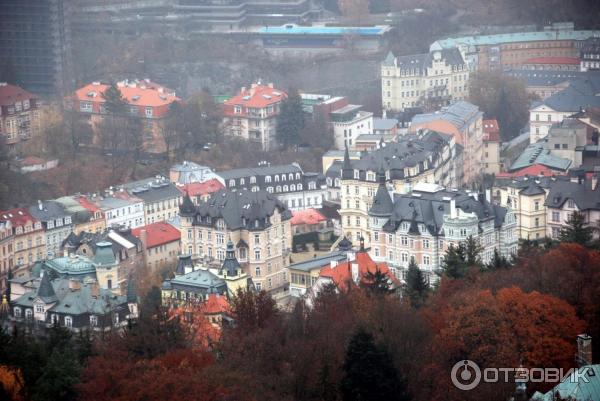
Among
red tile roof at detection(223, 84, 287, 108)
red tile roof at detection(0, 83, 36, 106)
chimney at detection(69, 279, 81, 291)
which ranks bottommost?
chimney at detection(69, 279, 81, 291)

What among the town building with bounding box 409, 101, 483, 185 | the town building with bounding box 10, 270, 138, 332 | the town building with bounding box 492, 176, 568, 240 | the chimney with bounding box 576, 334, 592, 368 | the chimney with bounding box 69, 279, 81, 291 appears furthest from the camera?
the town building with bounding box 409, 101, 483, 185

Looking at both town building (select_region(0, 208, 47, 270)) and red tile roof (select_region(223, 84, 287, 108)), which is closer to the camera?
town building (select_region(0, 208, 47, 270))

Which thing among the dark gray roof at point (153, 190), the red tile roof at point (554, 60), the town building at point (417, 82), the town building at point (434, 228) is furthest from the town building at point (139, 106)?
the town building at point (434, 228)

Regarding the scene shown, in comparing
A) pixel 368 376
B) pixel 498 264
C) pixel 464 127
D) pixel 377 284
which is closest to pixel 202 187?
pixel 464 127

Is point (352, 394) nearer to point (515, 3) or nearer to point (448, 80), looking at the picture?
point (448, 80)

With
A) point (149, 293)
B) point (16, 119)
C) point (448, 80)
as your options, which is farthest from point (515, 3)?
point (149, 293)

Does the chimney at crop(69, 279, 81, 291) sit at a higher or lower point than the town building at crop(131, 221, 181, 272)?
higher

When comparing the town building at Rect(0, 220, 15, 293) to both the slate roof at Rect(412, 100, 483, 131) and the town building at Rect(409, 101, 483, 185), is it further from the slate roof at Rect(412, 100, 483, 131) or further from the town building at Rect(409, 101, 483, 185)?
the slate roof at Rect(412, 100, 483, 131)

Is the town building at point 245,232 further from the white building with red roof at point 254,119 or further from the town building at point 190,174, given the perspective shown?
the white building with red roof at point 254,119

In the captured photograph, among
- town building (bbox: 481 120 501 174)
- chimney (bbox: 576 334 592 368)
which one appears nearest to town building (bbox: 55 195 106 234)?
town building (bbox: 481 120 501 174)
